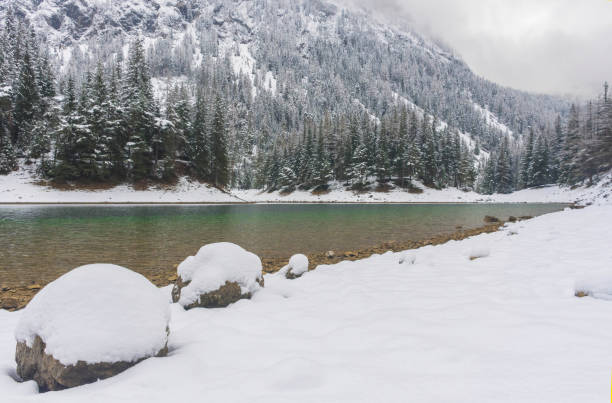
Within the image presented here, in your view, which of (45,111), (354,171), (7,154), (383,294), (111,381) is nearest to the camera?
(111,381)

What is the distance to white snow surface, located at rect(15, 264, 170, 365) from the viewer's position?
2.82m

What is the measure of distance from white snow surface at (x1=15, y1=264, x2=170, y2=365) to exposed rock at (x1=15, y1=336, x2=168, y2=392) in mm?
55

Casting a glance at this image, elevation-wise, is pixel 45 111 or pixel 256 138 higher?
pixel 256 138

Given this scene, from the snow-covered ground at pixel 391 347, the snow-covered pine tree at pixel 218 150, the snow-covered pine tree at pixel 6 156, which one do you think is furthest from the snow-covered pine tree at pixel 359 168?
the snow-covered ground at pixel 391 347

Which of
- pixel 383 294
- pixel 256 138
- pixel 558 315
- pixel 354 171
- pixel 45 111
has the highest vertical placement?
pixel 256 138

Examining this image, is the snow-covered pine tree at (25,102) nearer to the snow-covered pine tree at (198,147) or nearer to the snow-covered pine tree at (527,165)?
the snow-covered pine tree at (198,147)

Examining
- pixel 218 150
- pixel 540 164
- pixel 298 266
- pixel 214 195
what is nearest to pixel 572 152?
pixel 540 164

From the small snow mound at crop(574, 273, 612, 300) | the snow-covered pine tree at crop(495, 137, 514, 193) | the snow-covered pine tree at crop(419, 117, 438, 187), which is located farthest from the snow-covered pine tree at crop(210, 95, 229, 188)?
the snow-covered pine tree at crop(495, 137, 514, 193)

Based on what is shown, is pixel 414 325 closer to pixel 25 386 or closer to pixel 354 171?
pixel 25 386

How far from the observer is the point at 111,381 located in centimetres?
272

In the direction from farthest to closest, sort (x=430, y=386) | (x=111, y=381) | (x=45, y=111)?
1. (x=45, y=111)
2. (x=111, y=381)
3. (x=430, y=386)

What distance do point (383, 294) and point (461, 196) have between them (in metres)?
71.2

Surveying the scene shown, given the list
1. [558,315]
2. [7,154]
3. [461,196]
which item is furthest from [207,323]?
[461,196]

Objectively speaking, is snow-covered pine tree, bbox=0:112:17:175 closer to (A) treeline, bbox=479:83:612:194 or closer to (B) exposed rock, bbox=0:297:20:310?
(B) exposed rock, bbox=0:297:20:310
